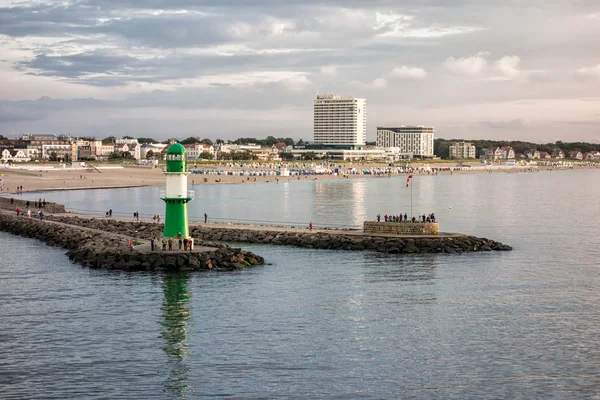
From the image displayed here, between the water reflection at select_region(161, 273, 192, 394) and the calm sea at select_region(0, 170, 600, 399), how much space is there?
0.06 metres

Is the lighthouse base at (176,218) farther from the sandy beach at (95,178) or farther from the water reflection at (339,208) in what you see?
the sandy beach at (95,178)

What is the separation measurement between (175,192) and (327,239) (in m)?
11.0

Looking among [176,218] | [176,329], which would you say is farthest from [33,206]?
[176,329]

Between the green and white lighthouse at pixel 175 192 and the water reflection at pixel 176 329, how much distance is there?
11.1ft

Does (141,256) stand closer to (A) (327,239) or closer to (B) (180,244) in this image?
(B) (180,244)

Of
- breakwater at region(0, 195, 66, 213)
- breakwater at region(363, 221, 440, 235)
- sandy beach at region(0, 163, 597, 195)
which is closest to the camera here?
breakwater at region(363, 221, 440, 235)

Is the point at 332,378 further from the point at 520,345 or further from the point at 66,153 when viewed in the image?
the point at 66,153

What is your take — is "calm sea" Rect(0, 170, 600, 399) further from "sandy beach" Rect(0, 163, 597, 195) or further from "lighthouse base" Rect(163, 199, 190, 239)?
"sandy beach" Rect(0, 163, 597, 195)

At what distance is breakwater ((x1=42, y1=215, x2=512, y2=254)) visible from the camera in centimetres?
4275

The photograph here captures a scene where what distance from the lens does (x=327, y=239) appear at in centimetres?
4481

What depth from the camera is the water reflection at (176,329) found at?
20125mm

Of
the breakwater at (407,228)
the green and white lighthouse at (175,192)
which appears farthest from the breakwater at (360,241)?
the green and white lighthouse at (175,192)

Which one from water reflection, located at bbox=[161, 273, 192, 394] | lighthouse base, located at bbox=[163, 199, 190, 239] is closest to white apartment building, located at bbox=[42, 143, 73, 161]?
lighthouse base, located at bbox=[163, 199, 190, 239]

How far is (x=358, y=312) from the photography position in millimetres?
27641
